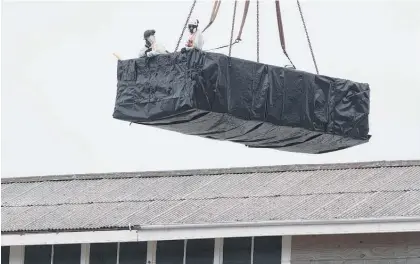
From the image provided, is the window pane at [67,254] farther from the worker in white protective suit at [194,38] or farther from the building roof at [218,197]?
the worker in white protective suit at [194,38]

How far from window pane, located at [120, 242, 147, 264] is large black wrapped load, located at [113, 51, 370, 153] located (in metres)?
6.03

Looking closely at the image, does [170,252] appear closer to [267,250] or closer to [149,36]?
[267,250]

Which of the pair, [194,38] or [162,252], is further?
[162,252]

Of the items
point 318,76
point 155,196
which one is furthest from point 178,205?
point 318,76

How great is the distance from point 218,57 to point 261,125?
4.55 ft

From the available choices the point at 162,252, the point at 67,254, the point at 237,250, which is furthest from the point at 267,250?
the point at 67,254

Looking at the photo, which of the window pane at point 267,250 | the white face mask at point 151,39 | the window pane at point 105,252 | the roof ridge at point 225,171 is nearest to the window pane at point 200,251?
the window pane at point 267,250

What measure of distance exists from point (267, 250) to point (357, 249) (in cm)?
165

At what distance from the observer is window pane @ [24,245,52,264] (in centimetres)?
4544

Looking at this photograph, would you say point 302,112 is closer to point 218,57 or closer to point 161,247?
point 218,57

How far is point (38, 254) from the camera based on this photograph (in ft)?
149

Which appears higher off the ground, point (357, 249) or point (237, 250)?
point (357, 249)

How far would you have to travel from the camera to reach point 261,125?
37531 mm

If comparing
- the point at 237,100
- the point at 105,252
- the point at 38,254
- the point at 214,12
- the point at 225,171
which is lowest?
the point at 38,254
